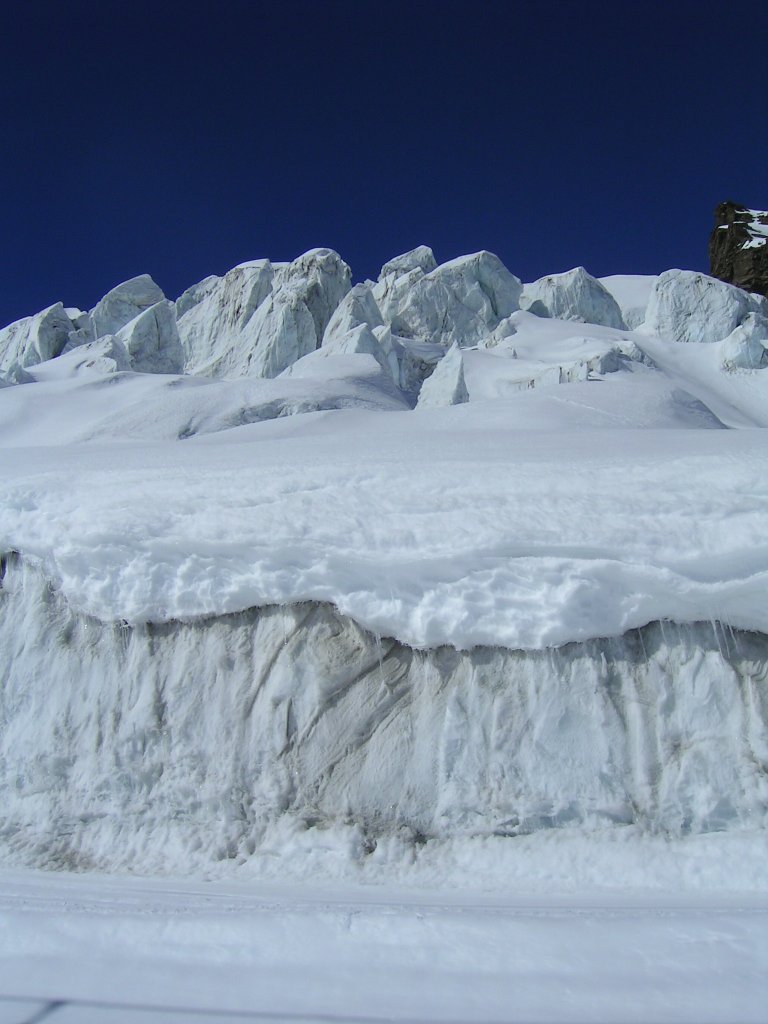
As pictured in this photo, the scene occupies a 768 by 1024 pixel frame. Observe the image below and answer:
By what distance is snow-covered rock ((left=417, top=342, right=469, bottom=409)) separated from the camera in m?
28.0

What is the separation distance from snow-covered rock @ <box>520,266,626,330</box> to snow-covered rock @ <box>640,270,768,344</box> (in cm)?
578

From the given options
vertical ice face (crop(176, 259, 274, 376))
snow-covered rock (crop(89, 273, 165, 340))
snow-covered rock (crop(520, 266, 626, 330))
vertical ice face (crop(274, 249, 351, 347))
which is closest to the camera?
vertical ice face (crop(274, 249, 351, 347))

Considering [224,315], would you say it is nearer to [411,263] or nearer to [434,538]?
[411,263]

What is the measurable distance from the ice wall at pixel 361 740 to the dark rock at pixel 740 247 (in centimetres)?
7422

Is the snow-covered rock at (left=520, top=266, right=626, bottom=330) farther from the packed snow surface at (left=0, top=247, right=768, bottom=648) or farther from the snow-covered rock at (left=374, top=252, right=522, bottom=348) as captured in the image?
the packed snow surface at (left=0, top=247, right=768, bottom=648)

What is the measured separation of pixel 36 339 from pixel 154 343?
983cm

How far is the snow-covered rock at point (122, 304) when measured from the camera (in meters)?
63.9

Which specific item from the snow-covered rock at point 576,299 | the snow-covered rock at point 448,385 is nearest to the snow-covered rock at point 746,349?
the snow-covered rock at point 576,299

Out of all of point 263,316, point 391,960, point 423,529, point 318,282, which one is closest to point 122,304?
point 263,316

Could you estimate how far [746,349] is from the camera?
149ft

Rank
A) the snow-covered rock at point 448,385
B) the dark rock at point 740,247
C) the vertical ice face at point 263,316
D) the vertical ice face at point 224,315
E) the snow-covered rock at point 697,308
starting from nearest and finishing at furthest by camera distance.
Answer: the snow-covered rock at point 448,385
the vertical ice face at point 263,316
the snow-covered rock at point 697,308
the vertical ice face at point 224,315
the dark rock at point 740,247

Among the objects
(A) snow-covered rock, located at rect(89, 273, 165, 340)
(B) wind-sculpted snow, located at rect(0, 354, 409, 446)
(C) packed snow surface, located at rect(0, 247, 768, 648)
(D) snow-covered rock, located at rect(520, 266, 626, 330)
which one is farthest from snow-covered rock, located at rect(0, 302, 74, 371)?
(C) packed snow surface, located at rect(0, 247, 768, 648)

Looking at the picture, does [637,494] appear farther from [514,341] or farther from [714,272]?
[714,272]

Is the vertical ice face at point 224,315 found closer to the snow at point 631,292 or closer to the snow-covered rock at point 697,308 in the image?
the snow-covered rock at point 697,308
